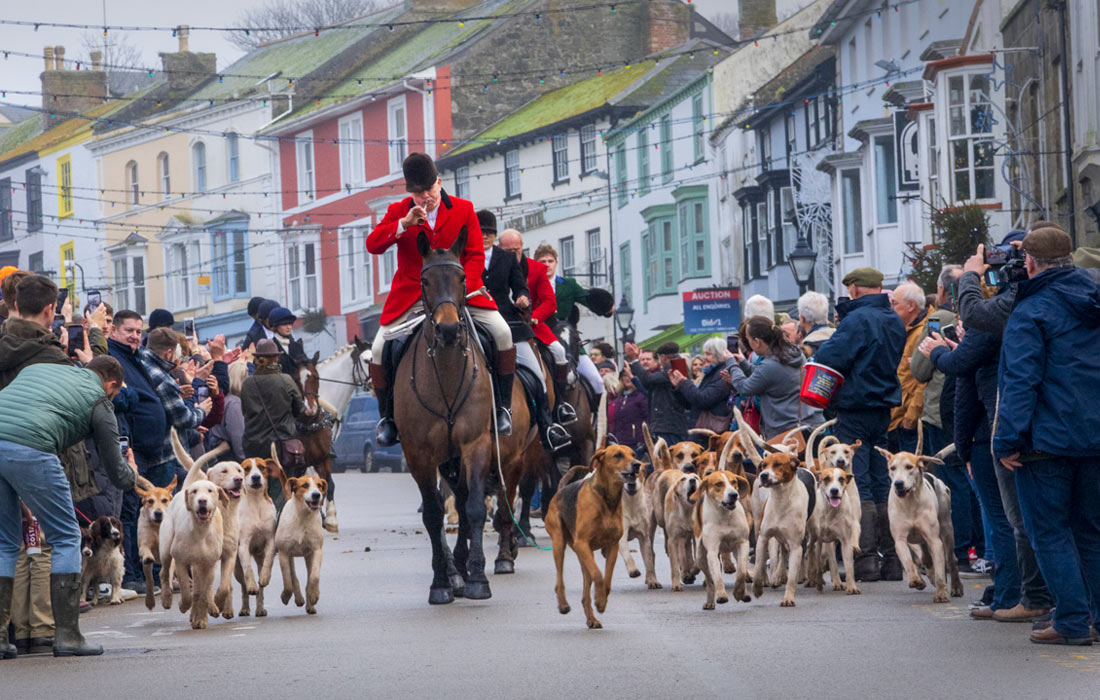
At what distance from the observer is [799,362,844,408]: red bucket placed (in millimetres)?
13391

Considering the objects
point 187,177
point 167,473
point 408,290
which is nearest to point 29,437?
point 408,290

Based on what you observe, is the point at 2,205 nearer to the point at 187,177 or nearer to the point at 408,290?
the point at 187,177

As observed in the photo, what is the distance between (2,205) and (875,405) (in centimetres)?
7421

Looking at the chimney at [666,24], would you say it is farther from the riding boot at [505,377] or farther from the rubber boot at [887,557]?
the riding boot at [505,377]

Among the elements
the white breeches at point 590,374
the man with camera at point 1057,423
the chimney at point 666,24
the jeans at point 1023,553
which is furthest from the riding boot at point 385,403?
the chimney at point 666,24

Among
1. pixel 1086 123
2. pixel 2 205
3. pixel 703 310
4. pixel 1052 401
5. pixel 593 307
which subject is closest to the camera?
pixel 1052 401

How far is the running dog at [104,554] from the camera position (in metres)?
12.8

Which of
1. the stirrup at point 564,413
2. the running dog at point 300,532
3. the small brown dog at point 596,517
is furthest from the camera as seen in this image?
the stirrup at point 564,413

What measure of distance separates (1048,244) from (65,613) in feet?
18.1

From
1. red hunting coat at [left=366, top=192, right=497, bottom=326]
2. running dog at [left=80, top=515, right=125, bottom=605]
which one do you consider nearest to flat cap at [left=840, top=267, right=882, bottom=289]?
red hunting coat at [left=366, top=192, right=497, bottom=326]

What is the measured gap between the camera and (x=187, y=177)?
71.9m

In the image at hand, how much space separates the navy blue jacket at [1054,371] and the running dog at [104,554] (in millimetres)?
6172

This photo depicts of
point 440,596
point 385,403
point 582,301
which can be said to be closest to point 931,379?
point 440,596

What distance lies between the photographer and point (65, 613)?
10.3 metres
